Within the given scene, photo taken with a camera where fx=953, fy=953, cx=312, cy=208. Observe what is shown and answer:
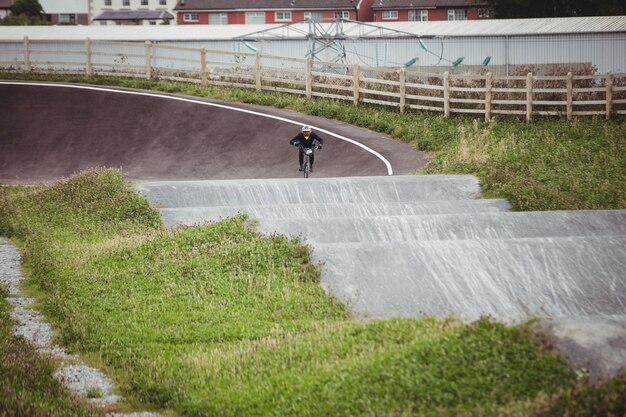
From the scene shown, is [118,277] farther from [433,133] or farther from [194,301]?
[433,133]

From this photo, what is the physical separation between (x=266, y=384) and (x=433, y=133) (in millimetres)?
23703

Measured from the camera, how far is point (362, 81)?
38.3m

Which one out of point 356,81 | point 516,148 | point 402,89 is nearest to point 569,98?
point 516,148

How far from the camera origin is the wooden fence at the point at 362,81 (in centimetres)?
3400

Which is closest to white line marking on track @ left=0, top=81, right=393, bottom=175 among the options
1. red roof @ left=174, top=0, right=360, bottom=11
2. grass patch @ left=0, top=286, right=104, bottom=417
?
grass patch @ left=0, top=286, right=104, bottom=417

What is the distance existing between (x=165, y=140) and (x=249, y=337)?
2399 cm

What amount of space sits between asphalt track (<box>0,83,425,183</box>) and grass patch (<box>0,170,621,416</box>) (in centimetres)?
1197

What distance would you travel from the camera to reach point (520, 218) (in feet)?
57.9

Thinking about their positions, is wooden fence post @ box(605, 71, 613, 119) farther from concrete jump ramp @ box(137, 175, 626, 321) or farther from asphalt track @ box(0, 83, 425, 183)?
concrete jump ramp @ box(137, 175, 626, 321)

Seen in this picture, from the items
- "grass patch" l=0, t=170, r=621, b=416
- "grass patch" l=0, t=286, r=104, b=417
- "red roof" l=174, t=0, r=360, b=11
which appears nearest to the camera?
"grass patch" l=0, t=170, r=621, b=416

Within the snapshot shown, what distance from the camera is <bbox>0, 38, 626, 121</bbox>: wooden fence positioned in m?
34.0

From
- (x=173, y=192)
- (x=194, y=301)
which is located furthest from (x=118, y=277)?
(x=173, y=192)

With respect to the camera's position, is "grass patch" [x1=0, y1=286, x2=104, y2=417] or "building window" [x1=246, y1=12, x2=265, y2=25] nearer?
"grass patch" [x1=0, y1=286, x2=104, y2=417]

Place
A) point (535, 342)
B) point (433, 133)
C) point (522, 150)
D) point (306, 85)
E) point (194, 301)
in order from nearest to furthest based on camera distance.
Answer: point (535, 342) → point (194, 301) → point (522, 150) → point (433, 133) → point (306, 85)
